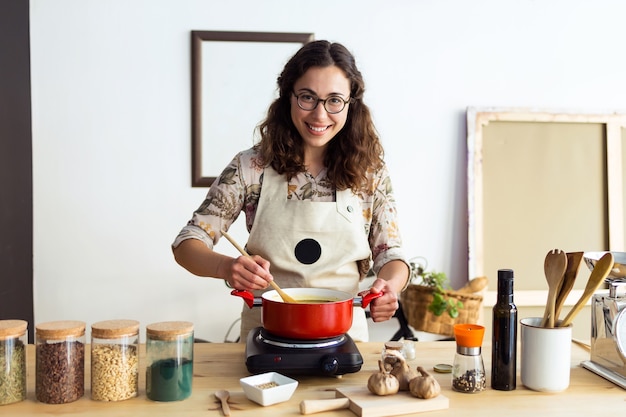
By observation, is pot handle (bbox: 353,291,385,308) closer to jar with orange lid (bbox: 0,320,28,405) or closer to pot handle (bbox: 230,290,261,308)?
pot handle (bbox: 230,290,261,308)

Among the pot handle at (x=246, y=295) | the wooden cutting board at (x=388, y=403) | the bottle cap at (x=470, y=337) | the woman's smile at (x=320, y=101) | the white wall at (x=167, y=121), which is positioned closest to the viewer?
the wooden cutting board at (x=388, y=403)

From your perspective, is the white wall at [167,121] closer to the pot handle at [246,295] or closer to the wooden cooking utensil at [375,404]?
the pot handle at [246,295]

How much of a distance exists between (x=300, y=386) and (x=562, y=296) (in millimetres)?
639

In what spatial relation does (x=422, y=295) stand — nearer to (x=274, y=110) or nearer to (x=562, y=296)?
(x=274, y=110)

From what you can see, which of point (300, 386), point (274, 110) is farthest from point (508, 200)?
point (300, 386)

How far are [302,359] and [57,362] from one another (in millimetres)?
527

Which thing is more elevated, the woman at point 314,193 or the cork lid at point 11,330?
the woman at point 314,193

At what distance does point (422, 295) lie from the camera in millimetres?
3152

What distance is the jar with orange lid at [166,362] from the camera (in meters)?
1.33

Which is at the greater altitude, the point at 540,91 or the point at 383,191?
the point at 540,91

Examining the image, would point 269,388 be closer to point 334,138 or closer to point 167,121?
point 334,138

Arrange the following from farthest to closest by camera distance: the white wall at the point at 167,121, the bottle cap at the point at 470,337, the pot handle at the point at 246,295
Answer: the white wall at the point at 167,121 → the pot handle at the point at 246,295 → the bottle cap at the point at 470,337

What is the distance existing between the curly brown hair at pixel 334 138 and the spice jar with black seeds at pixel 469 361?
76 centimetres

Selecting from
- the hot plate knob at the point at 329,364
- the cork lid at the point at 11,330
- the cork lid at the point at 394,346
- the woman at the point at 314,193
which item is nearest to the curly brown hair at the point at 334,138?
the woman at the point at 314,193
